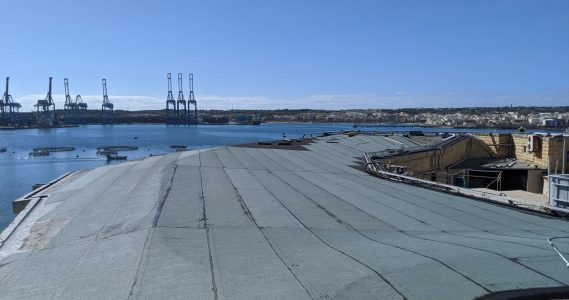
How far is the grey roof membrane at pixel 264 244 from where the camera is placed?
13.1 feet

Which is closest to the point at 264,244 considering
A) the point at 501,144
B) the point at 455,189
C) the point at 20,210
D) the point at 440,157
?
the point at 20,210

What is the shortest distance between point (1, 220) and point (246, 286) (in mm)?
21878

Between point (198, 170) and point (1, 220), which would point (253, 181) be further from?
point (1, 220)

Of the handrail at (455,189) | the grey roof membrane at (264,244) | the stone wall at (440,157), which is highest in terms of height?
the grey roof membrane at (264,244)

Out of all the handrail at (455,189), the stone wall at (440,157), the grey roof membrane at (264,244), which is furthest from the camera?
the stone wall at (440,157)

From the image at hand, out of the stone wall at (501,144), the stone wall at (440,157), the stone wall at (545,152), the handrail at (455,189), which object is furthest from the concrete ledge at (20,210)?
the stone wall at (501,144)

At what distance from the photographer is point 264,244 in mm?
5309

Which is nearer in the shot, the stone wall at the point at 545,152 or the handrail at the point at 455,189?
the handrail at the point at 455,189

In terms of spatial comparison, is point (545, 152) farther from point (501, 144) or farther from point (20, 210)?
point (20, 210)

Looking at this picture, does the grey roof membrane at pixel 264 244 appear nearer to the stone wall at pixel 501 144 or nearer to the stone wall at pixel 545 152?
the stone wall at pixel 545 152

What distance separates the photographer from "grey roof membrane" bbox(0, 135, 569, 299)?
400 centimetres

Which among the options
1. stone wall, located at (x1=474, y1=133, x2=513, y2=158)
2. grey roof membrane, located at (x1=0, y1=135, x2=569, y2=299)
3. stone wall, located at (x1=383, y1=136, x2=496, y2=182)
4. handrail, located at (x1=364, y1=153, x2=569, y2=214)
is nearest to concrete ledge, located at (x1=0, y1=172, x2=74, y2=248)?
grey roof membrane, located at (x1=0, y1=135, x2=569, y2=299)

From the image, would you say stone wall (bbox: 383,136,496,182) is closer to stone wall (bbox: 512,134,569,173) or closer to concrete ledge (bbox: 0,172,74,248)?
stone wall (bbox: 512,134,569,173)

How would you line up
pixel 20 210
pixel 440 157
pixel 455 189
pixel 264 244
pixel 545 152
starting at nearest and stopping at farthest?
pixel 264 244, pixel 20 210, pixel 455 189, pixel 545 152, pixel 440 157
